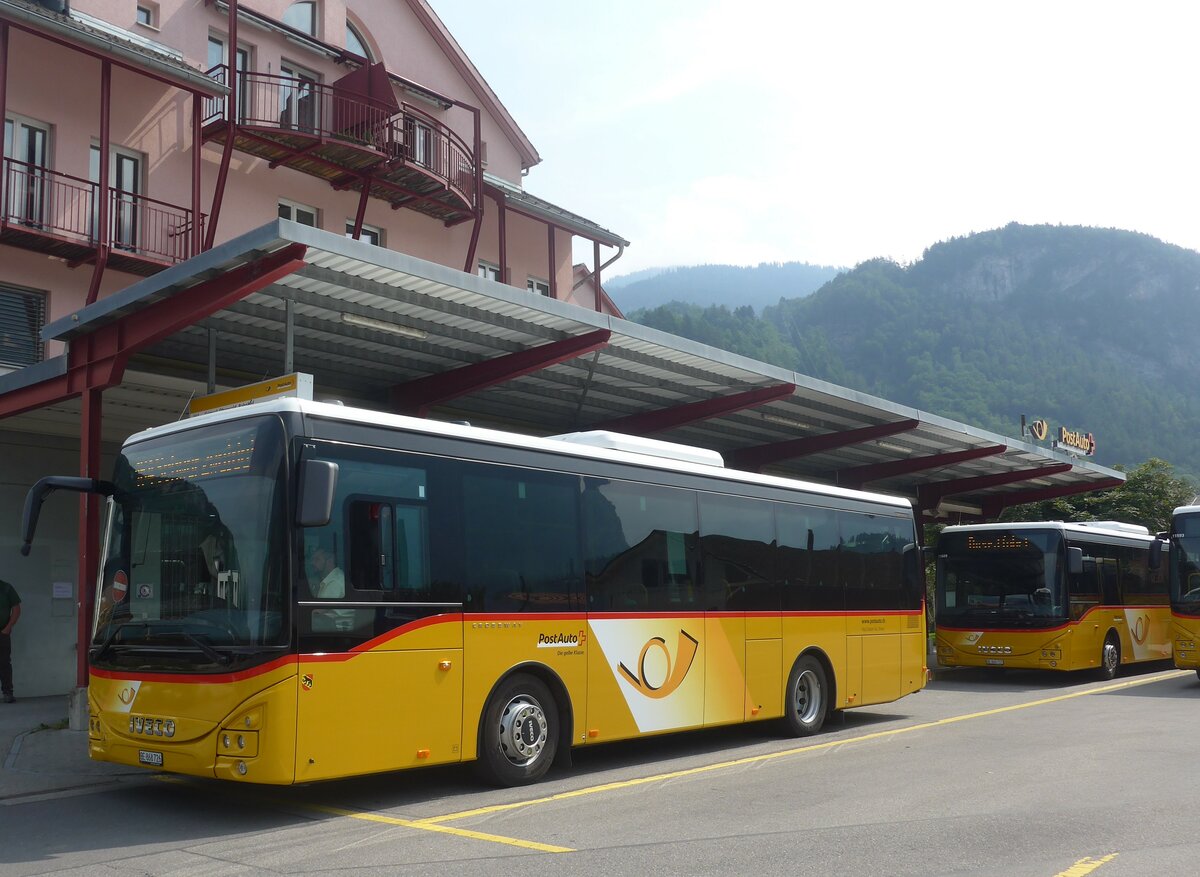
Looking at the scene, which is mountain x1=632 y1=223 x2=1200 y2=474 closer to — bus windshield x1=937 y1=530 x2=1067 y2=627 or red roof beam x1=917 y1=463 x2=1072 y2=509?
red roof beam x1=917 y1=463 x2=1072 y2=509

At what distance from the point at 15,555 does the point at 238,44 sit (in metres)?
10.6

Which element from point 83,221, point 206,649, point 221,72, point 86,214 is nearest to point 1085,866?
point 206,649

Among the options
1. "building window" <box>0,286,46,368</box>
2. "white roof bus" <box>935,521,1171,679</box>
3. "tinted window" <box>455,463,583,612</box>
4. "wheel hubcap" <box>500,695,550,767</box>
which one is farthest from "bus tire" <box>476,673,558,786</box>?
"white roof bus" <box>935,521,1171,679</box>

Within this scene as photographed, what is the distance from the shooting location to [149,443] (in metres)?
9.70

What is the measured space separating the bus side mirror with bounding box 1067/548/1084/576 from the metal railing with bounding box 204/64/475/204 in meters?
13.7

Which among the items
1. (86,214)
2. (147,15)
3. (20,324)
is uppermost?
(147,15)

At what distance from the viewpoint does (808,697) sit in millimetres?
14414

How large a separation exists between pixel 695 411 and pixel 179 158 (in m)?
10.2

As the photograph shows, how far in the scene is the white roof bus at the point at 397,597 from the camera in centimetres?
850

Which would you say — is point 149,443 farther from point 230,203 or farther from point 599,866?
point 230,203

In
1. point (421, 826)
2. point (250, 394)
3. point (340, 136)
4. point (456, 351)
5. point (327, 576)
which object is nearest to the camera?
point (421, 826)

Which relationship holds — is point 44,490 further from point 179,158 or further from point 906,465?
point 906,465

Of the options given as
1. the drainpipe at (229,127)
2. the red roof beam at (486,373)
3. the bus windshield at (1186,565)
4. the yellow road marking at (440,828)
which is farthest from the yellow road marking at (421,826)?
the bus windshield at (1186,565)

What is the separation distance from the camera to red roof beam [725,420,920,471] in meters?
23.6
